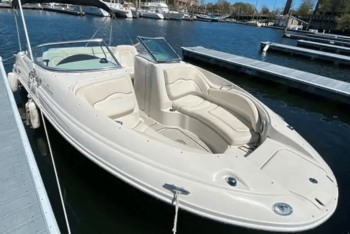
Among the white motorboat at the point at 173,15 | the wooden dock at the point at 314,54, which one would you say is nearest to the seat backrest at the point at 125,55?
the wooden dock at the point at 314,54

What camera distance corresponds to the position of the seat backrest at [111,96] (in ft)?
11.4

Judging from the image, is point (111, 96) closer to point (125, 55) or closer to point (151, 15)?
point (125, 55)

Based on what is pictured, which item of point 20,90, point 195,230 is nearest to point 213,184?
point 195,230

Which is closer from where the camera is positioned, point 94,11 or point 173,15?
point 94,11

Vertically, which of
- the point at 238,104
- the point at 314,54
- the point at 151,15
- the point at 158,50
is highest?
the point at 158,50

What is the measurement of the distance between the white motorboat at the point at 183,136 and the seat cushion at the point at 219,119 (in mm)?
18

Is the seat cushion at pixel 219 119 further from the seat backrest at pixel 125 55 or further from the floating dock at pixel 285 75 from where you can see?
the floating dock at pixel 285 75

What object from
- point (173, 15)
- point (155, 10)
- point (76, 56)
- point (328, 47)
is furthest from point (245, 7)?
point (76, 56)

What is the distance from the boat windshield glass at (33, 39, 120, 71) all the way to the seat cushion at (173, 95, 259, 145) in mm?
1567

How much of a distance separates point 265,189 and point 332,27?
2060 inches

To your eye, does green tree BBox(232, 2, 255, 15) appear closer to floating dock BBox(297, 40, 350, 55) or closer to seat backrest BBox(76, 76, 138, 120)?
floating dock BBox(297, 40, 350, 55)

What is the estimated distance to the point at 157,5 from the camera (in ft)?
162

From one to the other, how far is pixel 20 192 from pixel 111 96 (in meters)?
1.90

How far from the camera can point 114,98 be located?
3.74 metres
